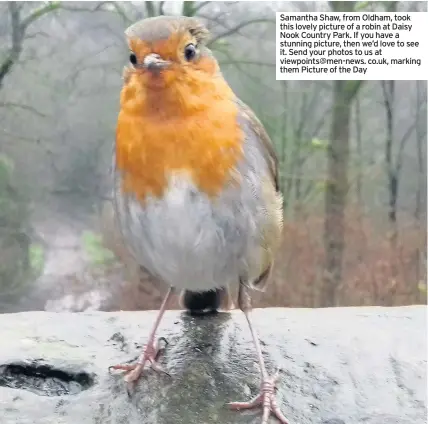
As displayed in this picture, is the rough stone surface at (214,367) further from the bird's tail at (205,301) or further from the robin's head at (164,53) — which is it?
the robin's head at (164,53)

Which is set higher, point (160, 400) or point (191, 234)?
point (191, 234)

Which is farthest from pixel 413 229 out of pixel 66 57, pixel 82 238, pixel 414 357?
pixel 66 57

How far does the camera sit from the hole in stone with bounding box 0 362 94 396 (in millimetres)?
1216

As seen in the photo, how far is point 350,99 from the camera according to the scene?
2139mm

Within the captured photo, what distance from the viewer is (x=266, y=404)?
112 centimetres

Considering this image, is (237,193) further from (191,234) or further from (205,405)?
(205,405)

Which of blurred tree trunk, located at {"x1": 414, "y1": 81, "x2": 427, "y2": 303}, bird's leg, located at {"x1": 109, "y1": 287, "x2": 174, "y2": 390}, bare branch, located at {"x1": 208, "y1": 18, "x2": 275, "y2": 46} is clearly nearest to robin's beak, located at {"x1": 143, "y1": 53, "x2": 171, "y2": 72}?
bird's leg, located at {"x1": 109, "y1": 287, "x2": 174, "y2": 390}

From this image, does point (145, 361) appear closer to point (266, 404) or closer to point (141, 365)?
point (141, 365)

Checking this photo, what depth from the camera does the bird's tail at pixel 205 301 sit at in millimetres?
1470

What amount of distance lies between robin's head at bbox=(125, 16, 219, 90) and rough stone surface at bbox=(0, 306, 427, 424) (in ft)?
1.89

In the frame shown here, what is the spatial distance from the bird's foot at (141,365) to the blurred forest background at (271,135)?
2.25ft

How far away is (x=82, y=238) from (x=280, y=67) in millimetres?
1085

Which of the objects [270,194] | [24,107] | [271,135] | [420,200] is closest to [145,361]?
[270,194]

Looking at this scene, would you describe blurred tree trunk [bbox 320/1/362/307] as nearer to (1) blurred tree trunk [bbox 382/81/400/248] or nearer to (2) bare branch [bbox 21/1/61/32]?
(1) blurred tree trunk [bbox 382/81/400/248]
